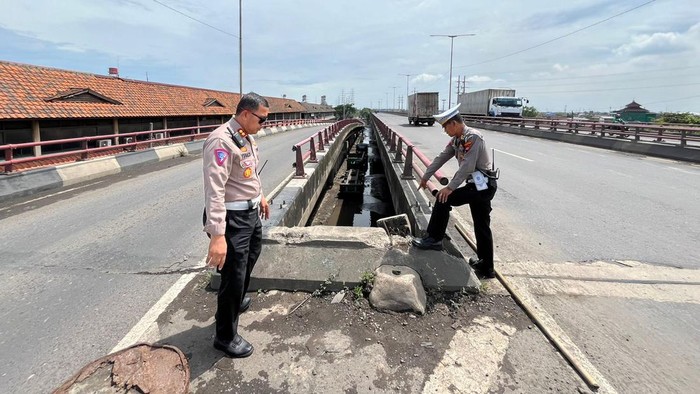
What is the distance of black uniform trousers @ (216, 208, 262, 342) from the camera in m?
2.71

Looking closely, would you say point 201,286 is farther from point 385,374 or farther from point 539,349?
point 539,349

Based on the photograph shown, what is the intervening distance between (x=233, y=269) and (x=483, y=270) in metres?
2.63

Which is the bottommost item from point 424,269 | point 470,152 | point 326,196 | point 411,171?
point 326,196

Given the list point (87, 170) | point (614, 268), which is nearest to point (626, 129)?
point (614, 268)

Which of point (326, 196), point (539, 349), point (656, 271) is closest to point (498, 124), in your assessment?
point (326, 196)

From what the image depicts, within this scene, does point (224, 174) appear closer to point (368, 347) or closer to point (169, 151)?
point (368, 347)

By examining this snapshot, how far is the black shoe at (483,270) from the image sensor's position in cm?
409

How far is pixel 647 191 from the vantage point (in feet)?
28.2

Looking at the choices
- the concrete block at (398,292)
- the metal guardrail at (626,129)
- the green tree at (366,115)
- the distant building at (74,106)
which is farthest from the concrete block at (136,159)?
the green tree at (366,115)

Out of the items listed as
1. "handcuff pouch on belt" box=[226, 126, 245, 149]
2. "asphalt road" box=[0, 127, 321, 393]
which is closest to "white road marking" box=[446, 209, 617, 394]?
"handcuff pouch on belt" box=[226, 126, 245, 149]

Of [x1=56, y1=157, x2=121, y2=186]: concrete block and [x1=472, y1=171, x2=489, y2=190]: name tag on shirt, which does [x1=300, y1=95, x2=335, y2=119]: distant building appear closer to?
[x1=56, y1=157, x2=121, y2=186]: concrete block

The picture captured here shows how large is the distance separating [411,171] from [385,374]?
6329mm

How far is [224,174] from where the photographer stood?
2576 millimetres

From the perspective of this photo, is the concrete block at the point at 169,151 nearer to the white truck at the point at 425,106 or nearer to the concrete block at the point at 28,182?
the concrete block at the point at 28,182
